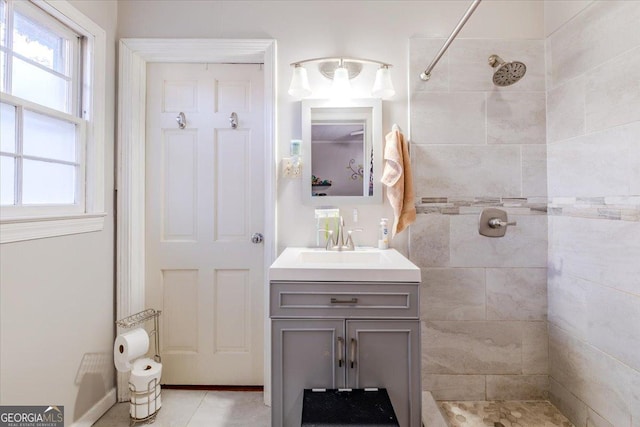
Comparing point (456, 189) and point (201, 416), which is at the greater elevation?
point (456, 189)

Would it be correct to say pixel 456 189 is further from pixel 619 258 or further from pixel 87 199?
pixel 87 199

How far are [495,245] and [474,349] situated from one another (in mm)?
609

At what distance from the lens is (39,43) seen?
146 cm

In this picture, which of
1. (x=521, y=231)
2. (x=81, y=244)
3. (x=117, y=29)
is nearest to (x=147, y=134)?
(x=117, y=29)

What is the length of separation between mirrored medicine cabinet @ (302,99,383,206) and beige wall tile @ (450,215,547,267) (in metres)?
0.51

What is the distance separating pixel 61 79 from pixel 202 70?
710mm

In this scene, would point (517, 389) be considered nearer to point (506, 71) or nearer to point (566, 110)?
point (566, 110)

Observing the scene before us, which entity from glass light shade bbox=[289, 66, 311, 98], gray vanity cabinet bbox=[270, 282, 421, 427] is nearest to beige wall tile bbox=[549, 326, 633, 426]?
gray vanity cabinet bbox=[270, 282, 421, 427]

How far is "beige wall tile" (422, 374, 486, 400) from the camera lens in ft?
5.90

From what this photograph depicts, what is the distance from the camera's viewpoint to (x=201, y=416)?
170 centimetres

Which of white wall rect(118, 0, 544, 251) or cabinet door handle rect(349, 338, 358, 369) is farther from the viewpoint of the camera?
white wall rect(118, 0, 544, 251)

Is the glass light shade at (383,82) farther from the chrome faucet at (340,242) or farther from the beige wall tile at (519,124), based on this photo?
the chrome faucet at (340,242)

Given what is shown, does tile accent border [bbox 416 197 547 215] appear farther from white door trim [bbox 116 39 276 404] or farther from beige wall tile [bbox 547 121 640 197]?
white door trim [bbox 116 39 276 404]

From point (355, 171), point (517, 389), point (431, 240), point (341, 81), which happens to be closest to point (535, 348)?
point (517, 389)
